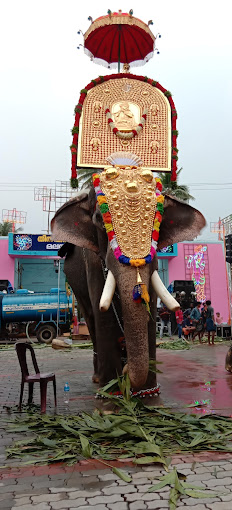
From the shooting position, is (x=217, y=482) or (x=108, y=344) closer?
(x=217, y=482)

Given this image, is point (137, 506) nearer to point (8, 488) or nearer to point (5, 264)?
point (8, 488)

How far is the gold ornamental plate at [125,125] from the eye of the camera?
7.54 meters

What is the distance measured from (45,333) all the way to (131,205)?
1415cm

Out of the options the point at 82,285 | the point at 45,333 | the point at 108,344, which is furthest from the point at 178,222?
the point at 45,333

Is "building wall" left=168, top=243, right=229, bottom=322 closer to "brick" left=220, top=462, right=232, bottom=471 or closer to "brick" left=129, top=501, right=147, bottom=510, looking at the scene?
"brick" left=220, top=462, right=232, bottom=471

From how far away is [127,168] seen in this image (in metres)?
4.91

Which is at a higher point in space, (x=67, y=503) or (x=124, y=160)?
(x=124, y=160)

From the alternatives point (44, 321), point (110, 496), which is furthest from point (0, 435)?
point (44, 321)

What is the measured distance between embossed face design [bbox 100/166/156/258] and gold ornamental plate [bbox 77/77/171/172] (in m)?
2.86

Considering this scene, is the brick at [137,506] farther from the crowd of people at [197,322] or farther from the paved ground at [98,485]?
the crowd of people at [197,322]

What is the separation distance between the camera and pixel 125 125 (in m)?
7.66

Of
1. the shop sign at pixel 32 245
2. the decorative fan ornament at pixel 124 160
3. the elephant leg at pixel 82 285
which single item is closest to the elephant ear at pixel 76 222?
the decorative fan ornament at pixel 124 160

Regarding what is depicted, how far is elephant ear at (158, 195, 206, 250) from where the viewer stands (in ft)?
17.0

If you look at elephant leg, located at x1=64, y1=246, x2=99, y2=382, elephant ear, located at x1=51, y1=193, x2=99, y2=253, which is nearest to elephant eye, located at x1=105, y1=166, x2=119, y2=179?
elephant ear, located at x1=51, y1=193, x2=99, y2=253
